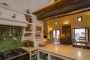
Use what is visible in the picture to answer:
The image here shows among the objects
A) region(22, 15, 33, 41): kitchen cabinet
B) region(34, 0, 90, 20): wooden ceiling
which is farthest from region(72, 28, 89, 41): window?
region(22, 15, 33, 41): kitchen cabinet

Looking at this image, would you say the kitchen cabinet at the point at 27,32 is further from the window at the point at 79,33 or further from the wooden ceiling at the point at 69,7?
the window at the point at 79,33

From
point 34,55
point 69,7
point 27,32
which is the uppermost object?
point 69,7

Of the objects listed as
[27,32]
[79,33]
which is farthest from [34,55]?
[79,33]


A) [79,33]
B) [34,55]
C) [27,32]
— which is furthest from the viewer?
[79,33]

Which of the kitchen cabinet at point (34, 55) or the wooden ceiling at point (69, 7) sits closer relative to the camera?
the wooden ceiling at point (69, 7)

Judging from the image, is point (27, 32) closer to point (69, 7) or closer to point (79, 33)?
point (69, 7)

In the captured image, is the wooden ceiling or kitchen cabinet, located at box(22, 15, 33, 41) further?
kitchen cabinet, located at box(22, 15, 33, 41)

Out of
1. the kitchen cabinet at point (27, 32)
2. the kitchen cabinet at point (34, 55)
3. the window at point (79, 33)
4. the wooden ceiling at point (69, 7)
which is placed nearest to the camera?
the wooden ceiling at point (69, 7)

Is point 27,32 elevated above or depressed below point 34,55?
above

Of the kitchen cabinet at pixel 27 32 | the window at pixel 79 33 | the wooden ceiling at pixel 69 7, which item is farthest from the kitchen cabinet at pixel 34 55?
the window at pixel 79 33

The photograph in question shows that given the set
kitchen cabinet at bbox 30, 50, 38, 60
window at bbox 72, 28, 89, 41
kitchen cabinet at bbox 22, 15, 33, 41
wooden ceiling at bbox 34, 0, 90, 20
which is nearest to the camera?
wooden ceiling at bbox 34, 0, 90, 20

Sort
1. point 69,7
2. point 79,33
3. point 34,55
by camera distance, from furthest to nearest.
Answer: point 79,33, point 34,55, point 69,7

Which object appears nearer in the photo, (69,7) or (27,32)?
(69,7)

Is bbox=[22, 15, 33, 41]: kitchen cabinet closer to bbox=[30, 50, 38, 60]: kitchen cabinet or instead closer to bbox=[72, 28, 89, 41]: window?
bbox=[30, 50, 38, 60]: kitchen cabinet
